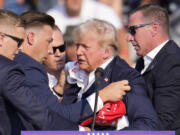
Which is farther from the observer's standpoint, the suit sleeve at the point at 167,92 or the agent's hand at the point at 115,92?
the suit sleeve at the point at 167,92

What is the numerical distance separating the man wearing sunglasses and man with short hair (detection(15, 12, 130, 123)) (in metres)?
0.49

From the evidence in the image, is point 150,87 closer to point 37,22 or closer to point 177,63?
point 177,63

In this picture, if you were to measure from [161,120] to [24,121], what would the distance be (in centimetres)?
121

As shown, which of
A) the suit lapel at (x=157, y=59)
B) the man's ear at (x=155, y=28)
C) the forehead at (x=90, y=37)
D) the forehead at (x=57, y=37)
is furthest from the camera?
the forehead at (x=57, y=37)

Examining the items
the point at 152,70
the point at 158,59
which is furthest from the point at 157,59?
the point at 152,70

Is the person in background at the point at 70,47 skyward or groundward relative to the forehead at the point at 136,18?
groundward

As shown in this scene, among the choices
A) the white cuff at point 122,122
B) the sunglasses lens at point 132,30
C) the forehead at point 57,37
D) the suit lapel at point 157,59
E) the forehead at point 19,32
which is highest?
the forehead at point 19,32

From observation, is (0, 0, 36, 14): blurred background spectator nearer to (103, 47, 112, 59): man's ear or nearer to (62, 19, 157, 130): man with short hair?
(62, 19, 157, 130): man with short hair

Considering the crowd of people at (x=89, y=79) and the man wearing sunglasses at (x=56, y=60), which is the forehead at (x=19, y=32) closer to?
the crowd of people at (x=89, y=79)

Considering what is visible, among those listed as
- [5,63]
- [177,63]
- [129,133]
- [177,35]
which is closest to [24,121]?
[5,63]

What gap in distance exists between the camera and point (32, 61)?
168 inches

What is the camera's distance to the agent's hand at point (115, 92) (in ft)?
13.3

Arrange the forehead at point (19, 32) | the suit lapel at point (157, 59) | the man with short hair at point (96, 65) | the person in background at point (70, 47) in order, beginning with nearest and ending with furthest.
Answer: the forehead at point (19, 32) < the man with short hair at point (96, 65) < the suit lapel at point (157, 59) < the person in background at point (70, 47)

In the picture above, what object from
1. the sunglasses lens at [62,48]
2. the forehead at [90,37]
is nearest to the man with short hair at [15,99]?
the forehead at [90,37]
